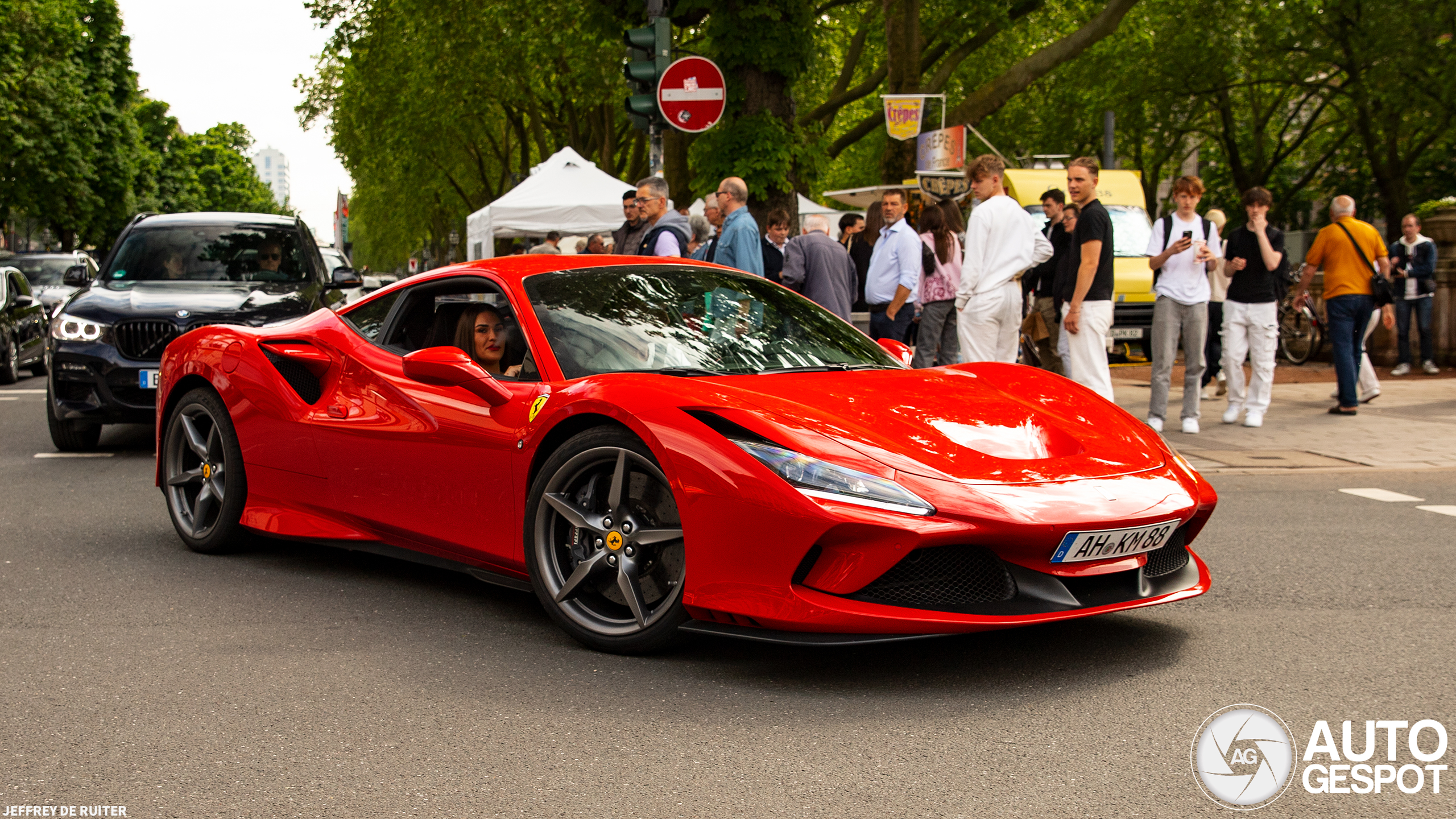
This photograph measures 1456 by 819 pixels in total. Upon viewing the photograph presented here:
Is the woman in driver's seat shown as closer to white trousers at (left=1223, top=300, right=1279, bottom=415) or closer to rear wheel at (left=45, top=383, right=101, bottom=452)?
rear wheel at (left=45, top=383, right=101, bottom=452)

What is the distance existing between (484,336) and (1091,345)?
16.8ft

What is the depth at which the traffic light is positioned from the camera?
10781 mm

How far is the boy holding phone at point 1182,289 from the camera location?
1001 centimetres

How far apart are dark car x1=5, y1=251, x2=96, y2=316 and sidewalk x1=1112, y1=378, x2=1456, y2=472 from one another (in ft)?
53.9

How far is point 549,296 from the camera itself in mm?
4828

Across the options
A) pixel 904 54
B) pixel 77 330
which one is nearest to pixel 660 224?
pixel 77 330

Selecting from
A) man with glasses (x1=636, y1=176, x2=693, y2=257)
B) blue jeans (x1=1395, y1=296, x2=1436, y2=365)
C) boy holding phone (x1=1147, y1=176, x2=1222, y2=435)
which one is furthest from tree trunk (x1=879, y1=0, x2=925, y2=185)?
man with glasses (x1=636, y1=176, x2=693, y2=257)

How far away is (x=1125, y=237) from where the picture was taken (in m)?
18.8

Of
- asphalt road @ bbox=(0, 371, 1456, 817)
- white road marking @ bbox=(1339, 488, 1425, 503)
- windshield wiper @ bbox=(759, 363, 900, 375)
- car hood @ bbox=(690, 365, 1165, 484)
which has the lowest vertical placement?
white road marking @ bbox=(1339, 488, 1425, 503)

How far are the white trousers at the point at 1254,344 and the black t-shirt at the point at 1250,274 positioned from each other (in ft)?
0.17

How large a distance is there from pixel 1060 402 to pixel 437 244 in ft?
247

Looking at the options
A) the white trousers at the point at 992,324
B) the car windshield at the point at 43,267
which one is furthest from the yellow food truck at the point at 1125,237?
the car windshield at the point at 43,267

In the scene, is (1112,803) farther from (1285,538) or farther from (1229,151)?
(1229,151)

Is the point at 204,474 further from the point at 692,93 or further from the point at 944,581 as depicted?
the point at 692,93
